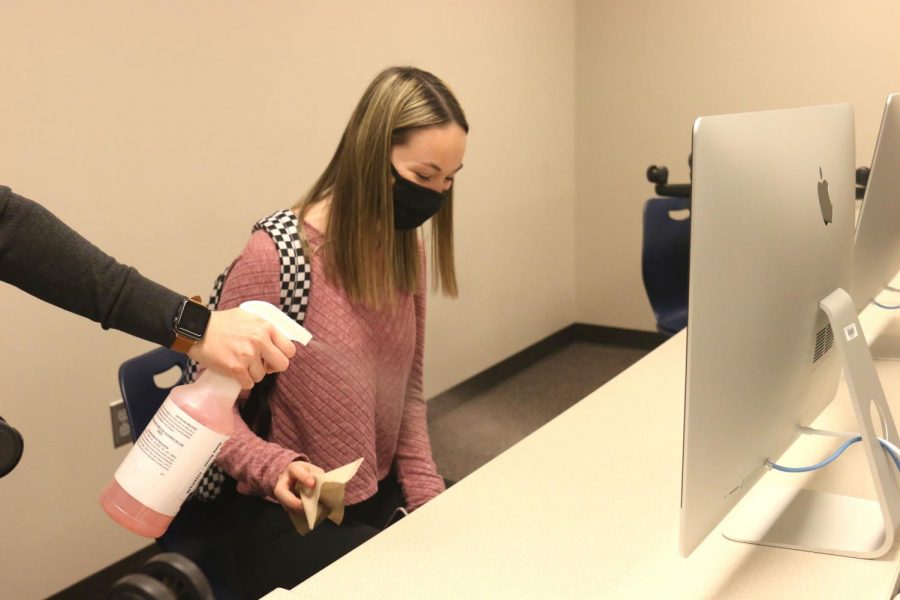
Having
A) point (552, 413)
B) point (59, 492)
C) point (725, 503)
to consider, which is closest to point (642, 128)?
point (552, 413)

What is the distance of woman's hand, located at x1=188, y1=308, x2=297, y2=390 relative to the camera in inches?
36.0

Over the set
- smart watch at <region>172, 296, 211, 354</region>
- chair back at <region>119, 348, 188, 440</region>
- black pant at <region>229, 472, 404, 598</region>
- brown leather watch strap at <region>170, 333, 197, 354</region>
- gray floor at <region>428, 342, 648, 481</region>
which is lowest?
gray floor at <region>428, 342, 648, 481</region>

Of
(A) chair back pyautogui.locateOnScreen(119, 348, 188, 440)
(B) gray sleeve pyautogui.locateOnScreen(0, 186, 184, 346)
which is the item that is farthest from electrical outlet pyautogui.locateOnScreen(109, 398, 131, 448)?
(B) gray sleeve pyautogui.locateOnScreen(0, 186, 184, 346)

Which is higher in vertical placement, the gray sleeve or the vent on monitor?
the gray sleeve

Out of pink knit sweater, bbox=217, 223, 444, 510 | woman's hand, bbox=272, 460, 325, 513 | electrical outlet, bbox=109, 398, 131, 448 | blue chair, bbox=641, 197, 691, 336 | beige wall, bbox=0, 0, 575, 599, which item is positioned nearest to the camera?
woman's hand, bbox=272, 460, 325, 513

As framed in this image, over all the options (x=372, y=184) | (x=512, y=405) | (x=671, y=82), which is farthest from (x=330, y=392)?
(x=671, y=82)

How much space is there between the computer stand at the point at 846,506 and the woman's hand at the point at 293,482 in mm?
583

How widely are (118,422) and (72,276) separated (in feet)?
4.62

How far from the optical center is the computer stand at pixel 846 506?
3.21 ft

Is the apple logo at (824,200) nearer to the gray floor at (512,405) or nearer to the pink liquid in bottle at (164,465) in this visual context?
the pink liquid in bottle at (164,465)

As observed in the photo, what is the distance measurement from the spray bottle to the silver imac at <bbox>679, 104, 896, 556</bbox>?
0.49m

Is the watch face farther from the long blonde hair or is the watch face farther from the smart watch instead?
the long blonde hair

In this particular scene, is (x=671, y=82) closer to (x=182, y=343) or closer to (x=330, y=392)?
(x=330, y=392)

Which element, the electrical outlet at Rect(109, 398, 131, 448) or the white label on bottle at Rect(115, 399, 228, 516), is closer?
the white label on bottle at Rect(115, 399, 228, 516)
